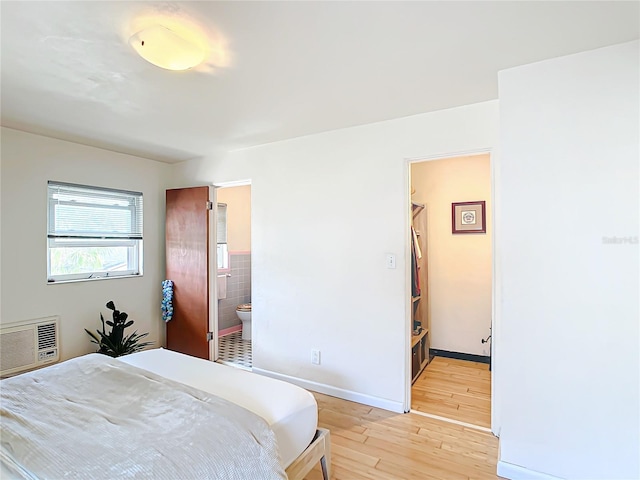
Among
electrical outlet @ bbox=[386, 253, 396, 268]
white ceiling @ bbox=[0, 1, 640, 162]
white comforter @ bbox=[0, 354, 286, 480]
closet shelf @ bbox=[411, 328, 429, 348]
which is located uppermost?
white ceiling @ bbox=[0, 1, 640, 162]

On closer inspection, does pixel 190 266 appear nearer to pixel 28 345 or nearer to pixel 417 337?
pixel 28 345

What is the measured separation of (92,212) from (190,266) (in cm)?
112

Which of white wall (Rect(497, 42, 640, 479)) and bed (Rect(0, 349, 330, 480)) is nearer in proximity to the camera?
bed (Rect(0, 349, 330, 480))

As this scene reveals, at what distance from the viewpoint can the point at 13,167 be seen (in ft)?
9.83

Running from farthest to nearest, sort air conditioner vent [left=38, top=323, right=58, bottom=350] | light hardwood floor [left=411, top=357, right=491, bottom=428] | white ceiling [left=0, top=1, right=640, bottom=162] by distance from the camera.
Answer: air conditioner vent [left=38, top=323, right=58, bottom=350] < light hardwood floor [left=411, top=357, right=491, bottom=428] < white ceiling [left=0, top=1, right=640, bottom=162]

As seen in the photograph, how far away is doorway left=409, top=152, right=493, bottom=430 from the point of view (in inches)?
149

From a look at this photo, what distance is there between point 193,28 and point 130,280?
313cm

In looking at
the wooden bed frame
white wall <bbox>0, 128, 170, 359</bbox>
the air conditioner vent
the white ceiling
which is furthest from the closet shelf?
the air conditioner vent

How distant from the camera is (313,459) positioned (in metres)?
1.76

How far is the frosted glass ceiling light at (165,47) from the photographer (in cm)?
155

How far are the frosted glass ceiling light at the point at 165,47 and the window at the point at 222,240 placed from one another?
3.49 metres

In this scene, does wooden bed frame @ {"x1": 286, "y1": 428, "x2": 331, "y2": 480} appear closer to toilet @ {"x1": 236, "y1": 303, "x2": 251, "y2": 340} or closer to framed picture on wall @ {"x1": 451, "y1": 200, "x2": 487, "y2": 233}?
framed picture on wall @ {"x1": 451, "y1": 200, "x2": 487, "y2": 233}

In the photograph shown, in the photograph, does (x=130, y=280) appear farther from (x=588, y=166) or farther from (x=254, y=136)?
(x=588, y=166)

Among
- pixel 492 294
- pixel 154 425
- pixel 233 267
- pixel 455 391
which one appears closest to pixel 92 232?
pixel 233 267
